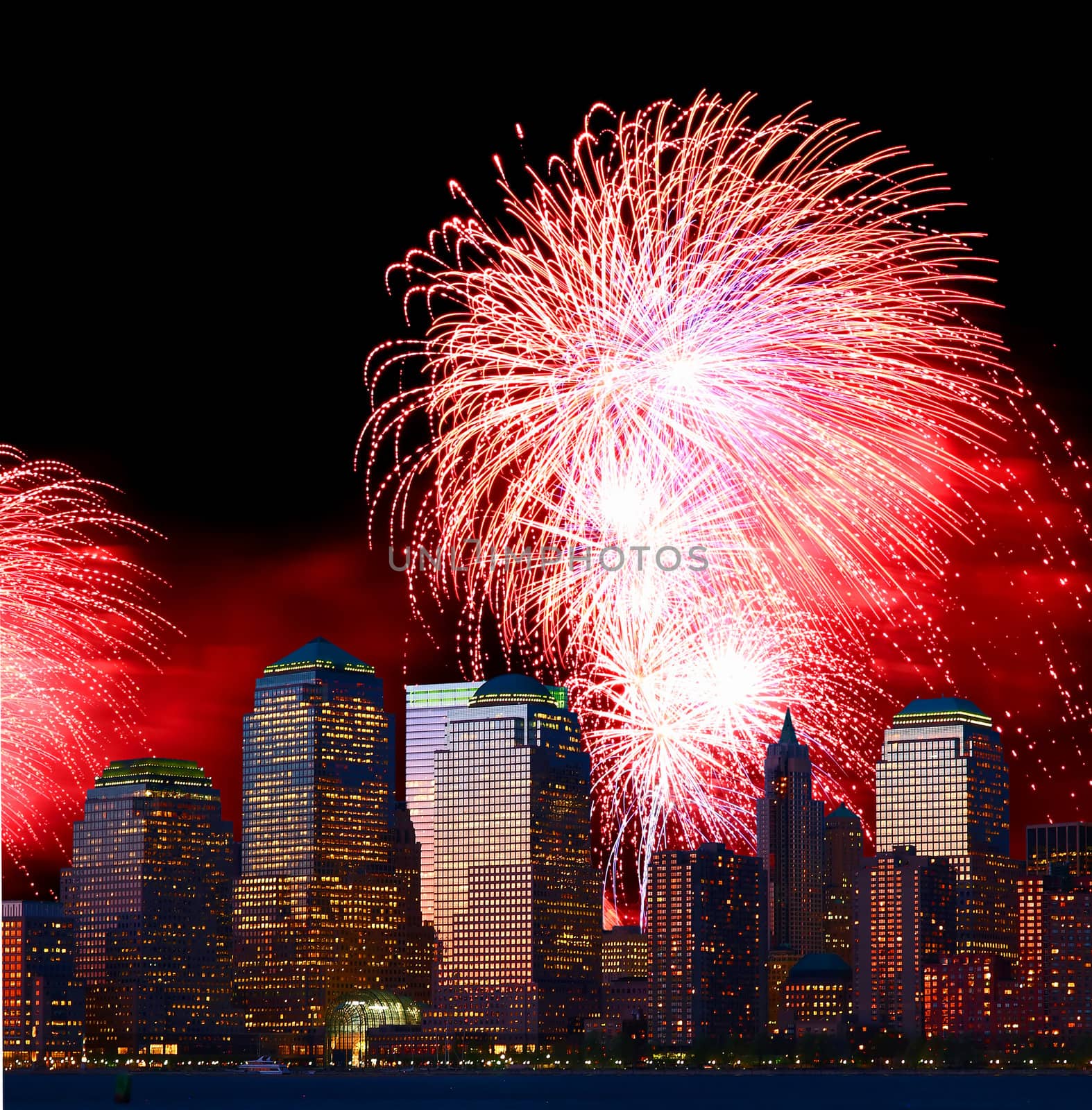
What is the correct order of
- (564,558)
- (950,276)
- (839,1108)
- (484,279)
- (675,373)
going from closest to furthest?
1. (950,276)
2. (675,373)
3. (484,279)
4. (564,558)
5. (839,1108)

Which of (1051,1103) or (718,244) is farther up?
(718,244)

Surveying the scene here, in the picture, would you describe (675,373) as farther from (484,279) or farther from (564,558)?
(564,558)

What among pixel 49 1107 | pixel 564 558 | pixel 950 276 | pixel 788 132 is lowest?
pixel 49 1107

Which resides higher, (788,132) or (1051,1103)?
(788,132)

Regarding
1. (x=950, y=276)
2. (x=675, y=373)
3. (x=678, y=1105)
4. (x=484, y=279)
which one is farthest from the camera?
(x=678, y=1105)

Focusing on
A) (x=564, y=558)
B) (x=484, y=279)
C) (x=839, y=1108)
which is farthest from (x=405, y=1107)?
(x=484, y=279)

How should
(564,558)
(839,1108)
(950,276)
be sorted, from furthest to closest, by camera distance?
1. (839,1108)
2. (564,558)
3. (950,276)

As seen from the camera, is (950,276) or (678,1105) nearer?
(950,276)

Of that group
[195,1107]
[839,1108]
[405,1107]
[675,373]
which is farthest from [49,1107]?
[675,373]

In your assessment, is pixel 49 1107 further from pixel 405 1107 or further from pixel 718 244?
pixel 718 244
